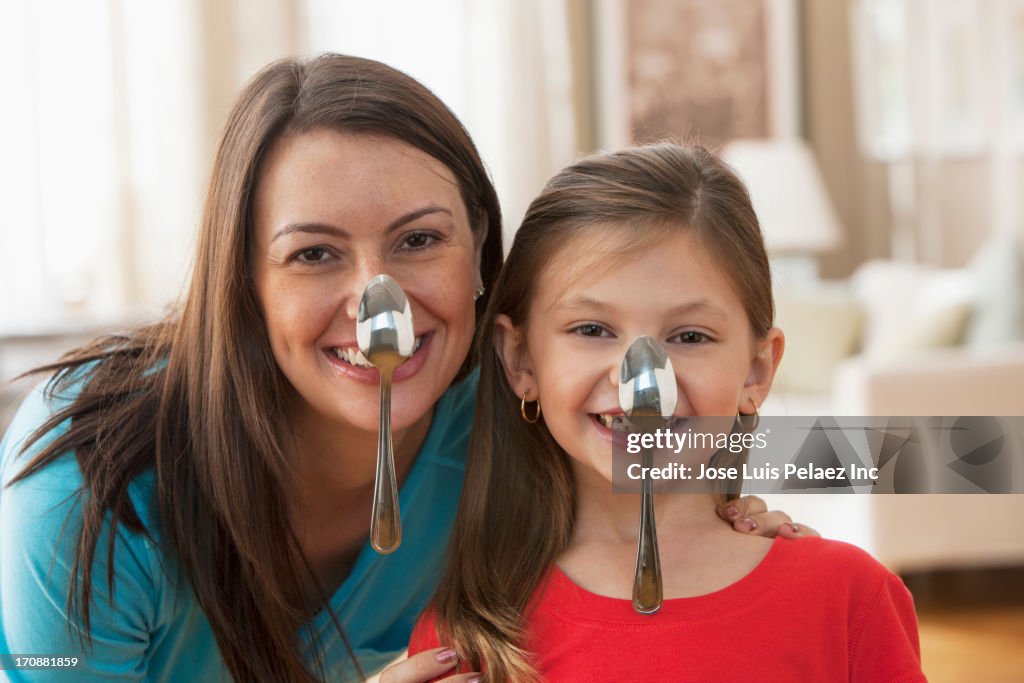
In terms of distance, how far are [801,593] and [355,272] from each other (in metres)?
0.42

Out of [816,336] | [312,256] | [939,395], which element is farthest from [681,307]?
[816,336]

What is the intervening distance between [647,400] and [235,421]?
1.66ft

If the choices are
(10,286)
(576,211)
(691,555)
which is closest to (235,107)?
(576,211)

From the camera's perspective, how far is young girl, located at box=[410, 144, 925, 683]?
33.2 inches

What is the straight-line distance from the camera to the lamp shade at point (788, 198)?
3973mm

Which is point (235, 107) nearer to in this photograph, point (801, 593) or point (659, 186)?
point (659, 186)

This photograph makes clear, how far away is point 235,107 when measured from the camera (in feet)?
3.55

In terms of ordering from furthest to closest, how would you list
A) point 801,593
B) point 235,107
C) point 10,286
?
point 10,286
point 235,107
point 801,593

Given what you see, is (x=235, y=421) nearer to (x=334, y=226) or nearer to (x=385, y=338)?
(x=334, y=226)

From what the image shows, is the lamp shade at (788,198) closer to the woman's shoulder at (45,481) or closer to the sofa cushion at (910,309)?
the sofa cushion at (910,309)

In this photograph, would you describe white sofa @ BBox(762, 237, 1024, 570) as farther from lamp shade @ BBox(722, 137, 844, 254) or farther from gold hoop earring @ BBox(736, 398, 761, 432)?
gold hoop earring @ BBox(736, 398, 761, 432)

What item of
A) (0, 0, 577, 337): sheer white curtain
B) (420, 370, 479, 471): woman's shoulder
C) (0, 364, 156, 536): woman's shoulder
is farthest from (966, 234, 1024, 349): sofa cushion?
(0, 364, 156, 536): woman's shoulder

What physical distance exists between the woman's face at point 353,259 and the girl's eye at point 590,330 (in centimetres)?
15

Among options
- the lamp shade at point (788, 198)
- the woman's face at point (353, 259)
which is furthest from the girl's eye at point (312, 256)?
the lamp shade at point (788, 198)
